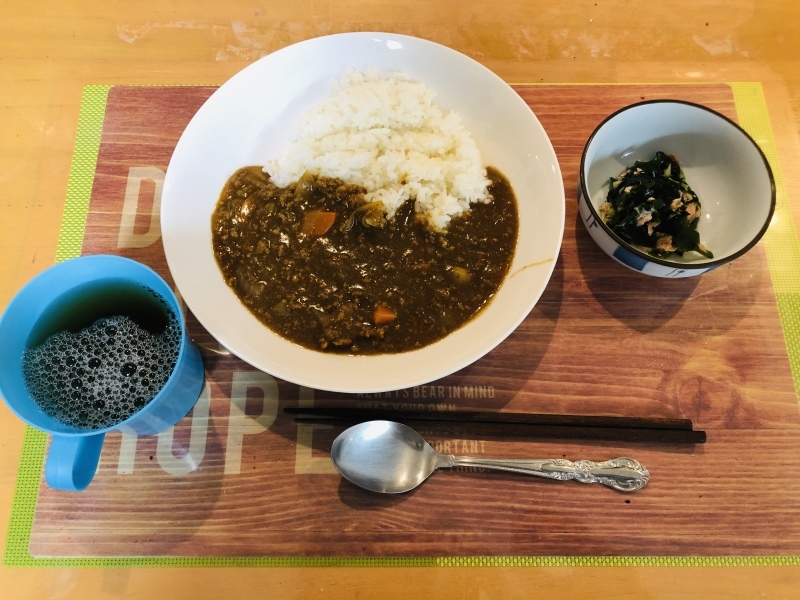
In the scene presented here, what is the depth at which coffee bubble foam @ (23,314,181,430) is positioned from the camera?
5.53 ft

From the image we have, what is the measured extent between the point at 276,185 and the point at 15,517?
1.64 metres

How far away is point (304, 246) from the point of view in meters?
2.14

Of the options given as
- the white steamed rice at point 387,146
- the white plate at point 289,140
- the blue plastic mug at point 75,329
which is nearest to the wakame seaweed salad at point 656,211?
the white plate at point 289,140

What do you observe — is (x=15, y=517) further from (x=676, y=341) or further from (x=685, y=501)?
(x=676, y=341)

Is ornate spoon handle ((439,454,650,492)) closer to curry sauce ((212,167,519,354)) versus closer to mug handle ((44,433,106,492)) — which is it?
curry sauce ((212,167,519,354))

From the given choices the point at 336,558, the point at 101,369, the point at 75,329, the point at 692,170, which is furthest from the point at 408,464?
the point at 692,170

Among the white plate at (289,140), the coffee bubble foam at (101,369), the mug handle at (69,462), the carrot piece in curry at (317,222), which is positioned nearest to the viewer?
the mug handle at (69,462)

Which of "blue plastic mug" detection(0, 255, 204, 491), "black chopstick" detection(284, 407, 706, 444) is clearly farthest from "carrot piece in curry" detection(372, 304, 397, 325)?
"blue plastic mug" detection(0, 255, 204, 491)

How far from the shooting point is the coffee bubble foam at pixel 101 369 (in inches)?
66.4

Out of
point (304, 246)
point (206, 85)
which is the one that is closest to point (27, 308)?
point (304, 246)

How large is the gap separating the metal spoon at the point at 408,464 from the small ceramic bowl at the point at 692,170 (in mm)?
799

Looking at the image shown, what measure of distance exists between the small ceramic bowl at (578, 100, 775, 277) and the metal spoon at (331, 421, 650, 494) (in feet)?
2.62

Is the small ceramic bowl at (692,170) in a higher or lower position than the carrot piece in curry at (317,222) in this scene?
higher

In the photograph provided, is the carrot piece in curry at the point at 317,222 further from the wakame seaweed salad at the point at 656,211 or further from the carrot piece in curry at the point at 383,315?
the wakame seaweed salad at the point at 656,211
